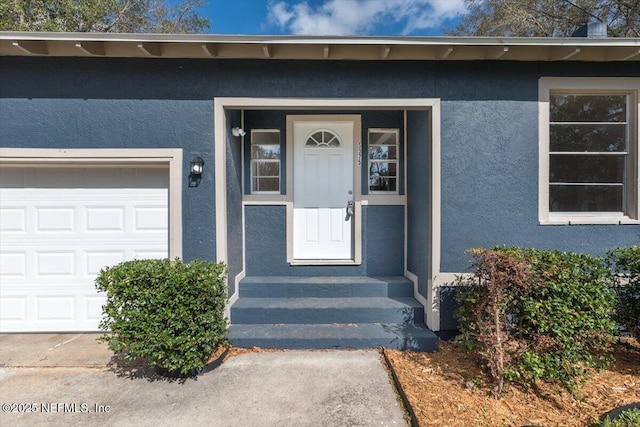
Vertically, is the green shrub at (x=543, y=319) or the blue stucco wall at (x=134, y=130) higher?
the blue stucco wall at (x=134, y=130)

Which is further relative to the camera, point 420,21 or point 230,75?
point 420,21

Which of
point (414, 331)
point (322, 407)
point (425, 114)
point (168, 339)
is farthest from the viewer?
point (425, 114)

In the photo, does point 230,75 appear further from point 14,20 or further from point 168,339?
point 14,20

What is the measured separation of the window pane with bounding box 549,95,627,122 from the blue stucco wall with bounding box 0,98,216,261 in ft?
13.7

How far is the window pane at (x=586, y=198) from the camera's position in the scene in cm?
367

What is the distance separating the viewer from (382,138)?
14.8 feet

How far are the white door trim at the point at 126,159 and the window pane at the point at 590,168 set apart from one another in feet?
14.8

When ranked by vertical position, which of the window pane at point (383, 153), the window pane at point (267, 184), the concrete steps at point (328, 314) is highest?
the window pane at point (383, 153)

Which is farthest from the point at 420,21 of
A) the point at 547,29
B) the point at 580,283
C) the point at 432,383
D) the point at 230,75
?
the point at 432,383

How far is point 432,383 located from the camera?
271 centimetres

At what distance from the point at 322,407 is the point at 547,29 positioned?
32.2 ft

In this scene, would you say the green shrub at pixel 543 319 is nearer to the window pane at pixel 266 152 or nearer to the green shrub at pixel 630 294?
the green shrub at pixel 630 294

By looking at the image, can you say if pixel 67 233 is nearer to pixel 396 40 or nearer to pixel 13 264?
pixel 13 264

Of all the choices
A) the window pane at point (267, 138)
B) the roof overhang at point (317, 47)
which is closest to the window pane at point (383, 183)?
the window pane at point (267, 138)
